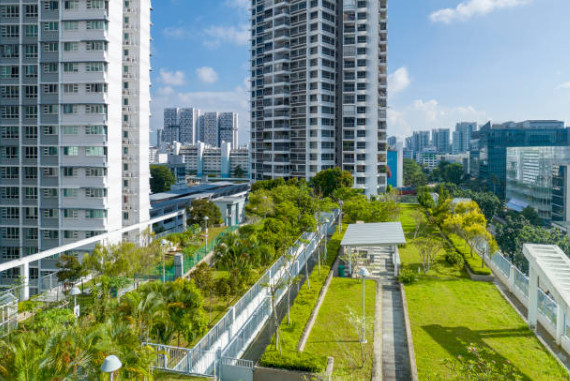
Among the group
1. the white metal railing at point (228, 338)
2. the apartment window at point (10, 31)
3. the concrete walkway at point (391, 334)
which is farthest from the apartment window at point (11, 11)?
the concrete walkway at point (391, 334)

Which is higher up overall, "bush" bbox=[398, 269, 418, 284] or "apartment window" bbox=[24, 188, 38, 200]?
"apartment window" bbox=[24, 188, 38, 200]

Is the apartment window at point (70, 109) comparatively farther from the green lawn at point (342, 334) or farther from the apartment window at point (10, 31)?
the green lawn at point (342, 334)

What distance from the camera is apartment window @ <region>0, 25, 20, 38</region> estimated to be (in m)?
38.2

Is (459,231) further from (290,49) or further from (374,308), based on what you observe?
(290,49)

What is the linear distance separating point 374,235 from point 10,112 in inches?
1341

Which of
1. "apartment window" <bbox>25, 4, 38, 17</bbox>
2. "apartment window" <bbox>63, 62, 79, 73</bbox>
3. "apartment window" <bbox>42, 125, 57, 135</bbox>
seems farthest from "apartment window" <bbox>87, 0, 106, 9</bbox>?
"apartment window" <bbox>42, 125, 57, 135</bbox>

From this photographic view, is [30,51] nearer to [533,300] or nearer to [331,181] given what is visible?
[331,181]

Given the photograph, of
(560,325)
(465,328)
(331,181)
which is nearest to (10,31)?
(331,181)

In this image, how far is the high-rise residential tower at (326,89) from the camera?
64250 millimetres

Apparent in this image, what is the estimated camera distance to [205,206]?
4109cm

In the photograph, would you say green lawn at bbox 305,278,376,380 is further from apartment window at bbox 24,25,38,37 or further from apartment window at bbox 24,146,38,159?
apartment window at bbox 24,25,38,37

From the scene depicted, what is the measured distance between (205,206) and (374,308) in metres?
24.0

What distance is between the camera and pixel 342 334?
17.8m

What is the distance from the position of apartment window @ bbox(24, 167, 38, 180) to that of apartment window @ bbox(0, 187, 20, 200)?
4.81 feet
